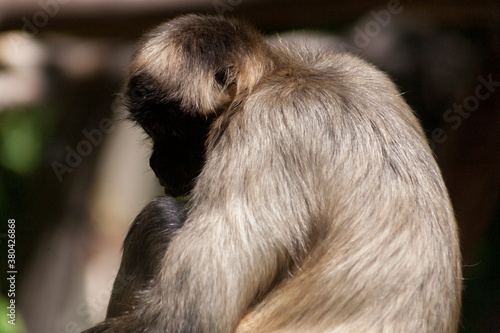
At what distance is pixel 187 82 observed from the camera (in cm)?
400

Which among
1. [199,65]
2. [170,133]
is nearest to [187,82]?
[199,65]

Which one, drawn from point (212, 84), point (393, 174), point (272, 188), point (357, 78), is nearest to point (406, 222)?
point (393, 174)

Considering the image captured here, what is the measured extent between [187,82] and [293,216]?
1.06m

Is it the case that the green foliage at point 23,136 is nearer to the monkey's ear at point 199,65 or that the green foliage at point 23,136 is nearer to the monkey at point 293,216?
the monkey's ear at point 199,65

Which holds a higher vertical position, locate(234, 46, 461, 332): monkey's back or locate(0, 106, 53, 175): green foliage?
locate(0, 106, 53, 175): green foliage

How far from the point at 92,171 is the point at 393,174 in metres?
4.81

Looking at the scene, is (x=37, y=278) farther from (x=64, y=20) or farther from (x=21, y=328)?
(x=64, y=20)

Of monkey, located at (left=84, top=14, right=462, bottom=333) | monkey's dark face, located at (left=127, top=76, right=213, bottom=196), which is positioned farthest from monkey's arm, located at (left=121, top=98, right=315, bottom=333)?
monkey's dark face, located at (left=127, top=76, right=213, bottom=196)

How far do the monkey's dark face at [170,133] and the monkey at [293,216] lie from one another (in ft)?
0.23

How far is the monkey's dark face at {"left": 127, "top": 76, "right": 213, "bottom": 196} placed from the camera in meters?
4.16

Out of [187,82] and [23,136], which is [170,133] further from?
[23,136]

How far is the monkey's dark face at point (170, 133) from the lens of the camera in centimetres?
416

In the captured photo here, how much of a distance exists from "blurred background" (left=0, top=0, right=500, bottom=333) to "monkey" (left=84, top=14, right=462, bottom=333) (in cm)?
106

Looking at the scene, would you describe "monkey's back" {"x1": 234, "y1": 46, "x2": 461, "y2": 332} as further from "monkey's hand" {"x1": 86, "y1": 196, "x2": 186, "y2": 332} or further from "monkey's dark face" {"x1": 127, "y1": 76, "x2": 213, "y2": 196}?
"monkey's hand" {"x1": 86, "y1": 196, "x2": 186, "y2": 332}
